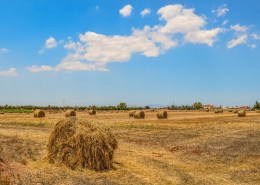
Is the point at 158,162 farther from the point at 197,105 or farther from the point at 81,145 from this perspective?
the point at 197,105

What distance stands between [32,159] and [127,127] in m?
23.7

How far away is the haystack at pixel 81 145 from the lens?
17.7m

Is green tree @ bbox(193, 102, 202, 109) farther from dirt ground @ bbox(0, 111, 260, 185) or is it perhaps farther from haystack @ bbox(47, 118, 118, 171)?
haystack @ bbox(47, 118, 118, 171)

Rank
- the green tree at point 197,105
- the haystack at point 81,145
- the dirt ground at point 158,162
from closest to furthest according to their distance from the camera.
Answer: the dirt ground at point 158,162
the haystack at point 81,145
the green tree at point 197,105

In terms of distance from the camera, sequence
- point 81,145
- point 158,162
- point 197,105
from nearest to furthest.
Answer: point 81,145, point 158,162, point 197,105

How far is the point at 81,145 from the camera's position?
17922mm

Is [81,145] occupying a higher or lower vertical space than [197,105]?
lower

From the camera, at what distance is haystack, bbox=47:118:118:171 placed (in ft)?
58.2

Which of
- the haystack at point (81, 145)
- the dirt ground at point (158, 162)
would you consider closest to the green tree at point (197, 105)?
the dirt ground at point (158, 162)

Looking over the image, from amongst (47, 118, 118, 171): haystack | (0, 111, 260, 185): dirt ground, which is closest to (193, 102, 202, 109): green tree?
(0, 111, 260, 185): dirt ground

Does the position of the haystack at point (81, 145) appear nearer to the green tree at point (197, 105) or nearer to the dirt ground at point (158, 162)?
the dirt ground at point (158, 162)

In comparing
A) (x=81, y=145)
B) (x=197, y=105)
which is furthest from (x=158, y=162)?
(x=197, y=105)

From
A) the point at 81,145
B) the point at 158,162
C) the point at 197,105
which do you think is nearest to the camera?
the point at 81,145

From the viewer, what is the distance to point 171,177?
18125 mm
